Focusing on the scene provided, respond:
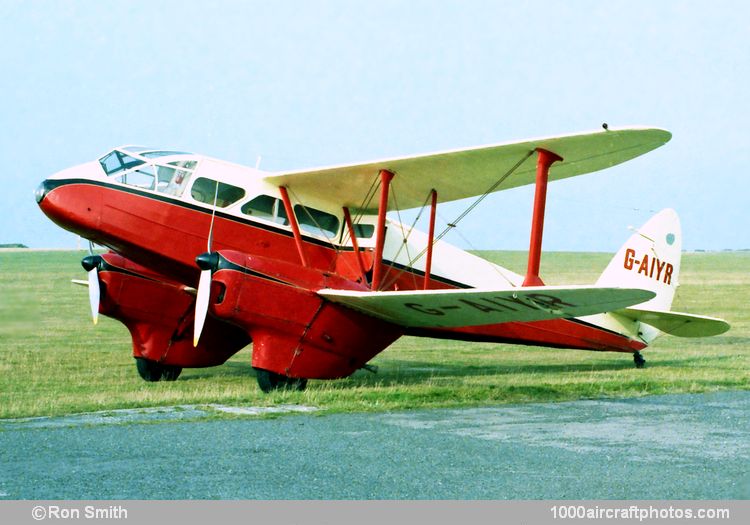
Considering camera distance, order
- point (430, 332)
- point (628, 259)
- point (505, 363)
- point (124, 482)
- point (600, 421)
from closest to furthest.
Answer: point (124, 482) < point (600, 421) < point (430, 332) < point (628, 259) < point (505, 363)

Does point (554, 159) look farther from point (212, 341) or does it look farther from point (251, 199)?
point (212, 341)

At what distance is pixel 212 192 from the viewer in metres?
14.6

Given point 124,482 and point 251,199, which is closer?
point 124,482

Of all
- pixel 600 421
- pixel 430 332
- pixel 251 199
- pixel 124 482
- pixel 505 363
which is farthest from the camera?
pixel 505 363

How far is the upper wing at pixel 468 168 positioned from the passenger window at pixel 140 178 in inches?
72.2

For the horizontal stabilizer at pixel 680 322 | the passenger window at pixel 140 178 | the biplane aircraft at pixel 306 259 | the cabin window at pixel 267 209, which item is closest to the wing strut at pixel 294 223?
the biplane aircraft at pixel 306 259

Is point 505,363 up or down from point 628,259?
Answer: down

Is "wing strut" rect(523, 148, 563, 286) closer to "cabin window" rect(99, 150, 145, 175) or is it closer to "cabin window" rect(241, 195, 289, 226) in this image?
"cabin window" rect(241, 195, 289, 226)

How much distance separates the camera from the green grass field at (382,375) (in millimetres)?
12727

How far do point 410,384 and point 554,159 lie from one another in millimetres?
4370

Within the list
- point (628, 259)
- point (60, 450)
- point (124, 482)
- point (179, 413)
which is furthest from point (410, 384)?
point (124, 482)

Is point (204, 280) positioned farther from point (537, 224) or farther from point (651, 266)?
point (651, 266)

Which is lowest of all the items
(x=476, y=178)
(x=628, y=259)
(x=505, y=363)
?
(x=505, y=363)
